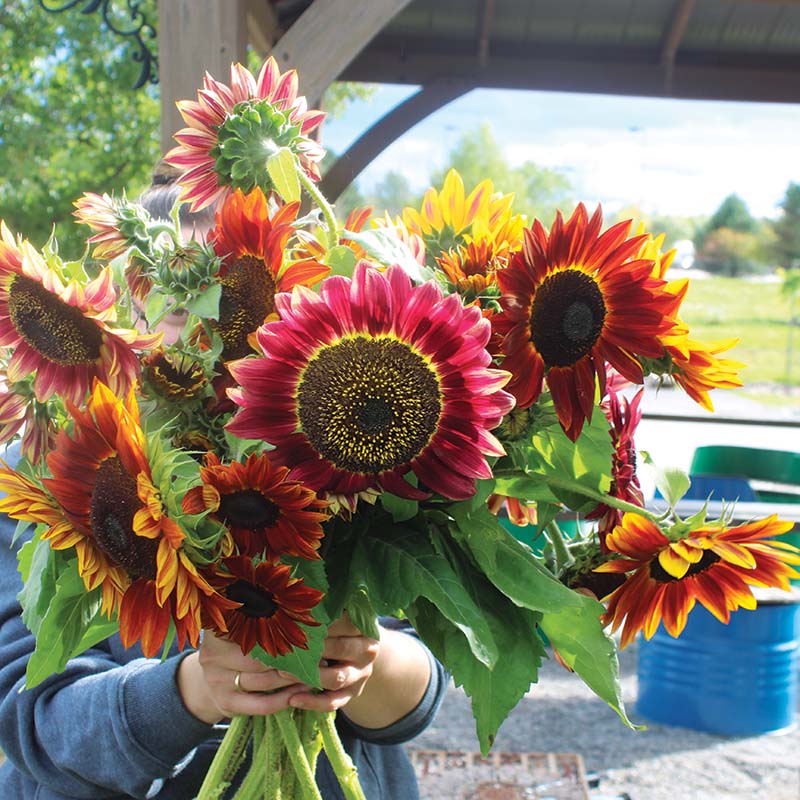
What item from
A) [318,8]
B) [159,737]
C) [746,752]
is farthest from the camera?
[746,752]

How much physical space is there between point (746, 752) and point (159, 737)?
306cm

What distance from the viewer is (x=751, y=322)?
29812 mm

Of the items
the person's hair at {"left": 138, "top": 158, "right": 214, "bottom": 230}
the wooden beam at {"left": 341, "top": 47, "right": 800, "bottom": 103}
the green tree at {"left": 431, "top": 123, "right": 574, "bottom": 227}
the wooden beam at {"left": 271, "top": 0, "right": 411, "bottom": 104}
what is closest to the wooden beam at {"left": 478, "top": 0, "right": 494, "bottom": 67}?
the wooden beam at {"left": 341, "top": 47, "right": 800, "bottom": 103}

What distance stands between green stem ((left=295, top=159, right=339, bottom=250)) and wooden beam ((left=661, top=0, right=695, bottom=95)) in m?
3.85

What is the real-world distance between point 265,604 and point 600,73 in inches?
172

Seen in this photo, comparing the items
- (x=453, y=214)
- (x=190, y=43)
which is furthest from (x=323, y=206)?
(x=190, y=43)

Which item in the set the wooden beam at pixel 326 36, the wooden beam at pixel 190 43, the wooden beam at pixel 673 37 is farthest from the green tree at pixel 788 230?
the wooden beam at pixel 190 43

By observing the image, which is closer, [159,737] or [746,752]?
[159,737]

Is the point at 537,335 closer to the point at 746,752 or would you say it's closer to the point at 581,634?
the point at 581,634

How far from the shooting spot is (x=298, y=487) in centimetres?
60

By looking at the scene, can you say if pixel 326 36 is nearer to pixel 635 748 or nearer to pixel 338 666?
pixel 338 666

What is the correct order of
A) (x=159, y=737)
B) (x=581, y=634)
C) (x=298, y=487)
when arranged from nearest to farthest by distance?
(x=298, y=487) → (x=581, y=634) → (x=159, y=737)

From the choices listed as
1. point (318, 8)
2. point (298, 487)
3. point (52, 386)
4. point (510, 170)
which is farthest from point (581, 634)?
point (510, 170)

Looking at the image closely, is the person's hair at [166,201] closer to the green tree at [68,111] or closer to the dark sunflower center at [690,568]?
the dark sunflower center at [690,568]
